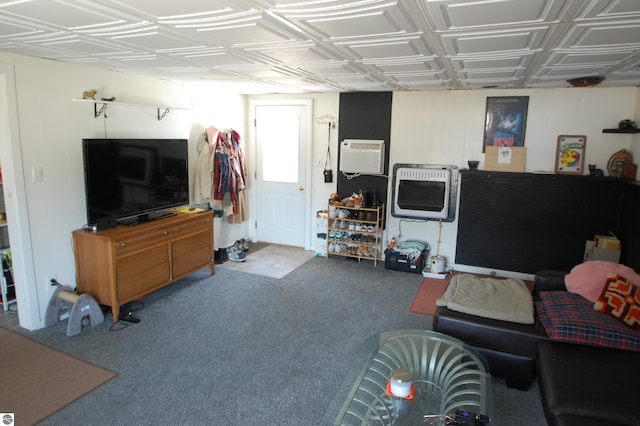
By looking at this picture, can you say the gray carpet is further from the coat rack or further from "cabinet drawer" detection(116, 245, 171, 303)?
the coat rack

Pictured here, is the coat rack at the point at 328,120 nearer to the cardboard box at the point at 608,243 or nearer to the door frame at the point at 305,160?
the door frame at the point at 305,160

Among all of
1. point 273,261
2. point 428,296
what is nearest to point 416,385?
point 428,296

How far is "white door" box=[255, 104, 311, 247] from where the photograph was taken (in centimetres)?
556

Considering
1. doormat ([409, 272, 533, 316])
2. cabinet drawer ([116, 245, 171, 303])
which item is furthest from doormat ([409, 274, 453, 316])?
cabinet drawer ([116, 245, 171, 303])

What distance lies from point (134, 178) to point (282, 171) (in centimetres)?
233

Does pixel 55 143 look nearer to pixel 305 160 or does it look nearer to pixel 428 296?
pixel 305 160

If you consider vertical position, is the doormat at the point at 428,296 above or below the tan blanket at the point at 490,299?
below

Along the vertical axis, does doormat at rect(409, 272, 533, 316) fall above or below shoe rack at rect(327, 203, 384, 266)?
below

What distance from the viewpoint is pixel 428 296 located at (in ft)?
13.8

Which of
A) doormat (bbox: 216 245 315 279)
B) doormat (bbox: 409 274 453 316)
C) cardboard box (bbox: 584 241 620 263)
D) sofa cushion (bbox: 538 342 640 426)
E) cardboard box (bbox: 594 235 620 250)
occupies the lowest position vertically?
doormat (bbox: 409 274 453 316)

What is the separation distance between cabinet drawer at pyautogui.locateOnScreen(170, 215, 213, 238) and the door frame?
149 cm

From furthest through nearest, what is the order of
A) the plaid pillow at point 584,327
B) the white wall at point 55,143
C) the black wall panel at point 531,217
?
1. the black wall panel at point 531,217
2. the white wall at point 55,143
3. the plaid pillow at point 584,327

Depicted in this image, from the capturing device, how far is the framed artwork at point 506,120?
4.45 metres

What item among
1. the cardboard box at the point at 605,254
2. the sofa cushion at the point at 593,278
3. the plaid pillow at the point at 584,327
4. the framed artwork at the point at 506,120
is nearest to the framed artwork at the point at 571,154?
the framed artwork at the point at 506,120
